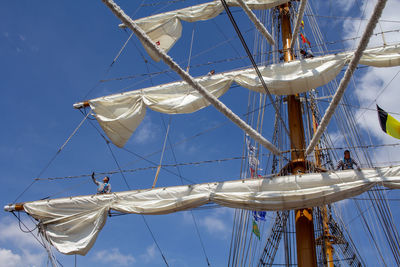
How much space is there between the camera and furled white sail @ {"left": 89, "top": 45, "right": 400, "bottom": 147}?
28.1 ft

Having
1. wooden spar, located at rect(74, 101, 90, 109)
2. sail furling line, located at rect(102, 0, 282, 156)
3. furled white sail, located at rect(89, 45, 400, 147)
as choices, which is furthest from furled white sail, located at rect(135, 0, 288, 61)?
sail furling line, located at rect(102, 0, 282, 156)

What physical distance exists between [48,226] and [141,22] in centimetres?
685

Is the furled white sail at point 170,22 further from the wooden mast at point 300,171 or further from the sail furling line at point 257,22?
the wooden mast at point 300,171

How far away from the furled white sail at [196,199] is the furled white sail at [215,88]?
2.03 metres

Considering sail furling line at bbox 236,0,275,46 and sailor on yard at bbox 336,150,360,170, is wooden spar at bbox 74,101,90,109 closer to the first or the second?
sail furling line at bbox 236,0,275,46

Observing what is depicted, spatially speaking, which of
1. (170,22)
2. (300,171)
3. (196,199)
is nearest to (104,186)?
(196,199)

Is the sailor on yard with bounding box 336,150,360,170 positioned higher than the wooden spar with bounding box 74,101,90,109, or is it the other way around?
the wooden spar with bounding box 74,101,90,109

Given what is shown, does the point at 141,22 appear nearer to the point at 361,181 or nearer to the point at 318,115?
the point at 361,181

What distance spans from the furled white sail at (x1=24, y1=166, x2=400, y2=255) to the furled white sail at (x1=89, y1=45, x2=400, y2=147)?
2033mm

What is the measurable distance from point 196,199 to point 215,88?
3048 mm

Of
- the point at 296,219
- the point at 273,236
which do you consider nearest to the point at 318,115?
the point at 273,236

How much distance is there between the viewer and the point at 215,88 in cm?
941

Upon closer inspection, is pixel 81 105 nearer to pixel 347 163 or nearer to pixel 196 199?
pixel 196 199

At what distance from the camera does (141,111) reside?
9828 millimetres
